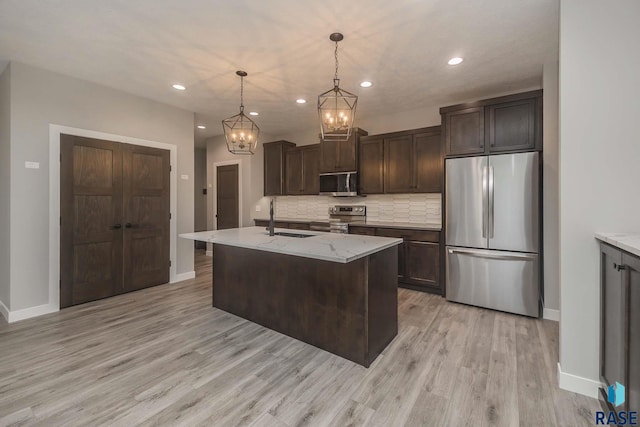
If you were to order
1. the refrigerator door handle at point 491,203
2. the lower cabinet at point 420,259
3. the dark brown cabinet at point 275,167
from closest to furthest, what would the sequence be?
the refrigerator door handle at point 491,203, the lower cabinet at point 420,259, the dark brown cabinet at point 275,167

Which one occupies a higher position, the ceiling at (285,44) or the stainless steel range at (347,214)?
the ceiling at (285,44)

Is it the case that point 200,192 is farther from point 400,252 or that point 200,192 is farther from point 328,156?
point 400,252

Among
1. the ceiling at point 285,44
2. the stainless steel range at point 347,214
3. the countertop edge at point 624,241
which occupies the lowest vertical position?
the countertop edge at point 624,241

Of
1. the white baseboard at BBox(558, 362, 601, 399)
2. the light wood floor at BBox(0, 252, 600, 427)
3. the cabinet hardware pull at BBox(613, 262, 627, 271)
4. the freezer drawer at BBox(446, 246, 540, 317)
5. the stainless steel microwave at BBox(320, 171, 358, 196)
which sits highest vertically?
the stainless steel microwave at BBox(320, 171, 358, 196)

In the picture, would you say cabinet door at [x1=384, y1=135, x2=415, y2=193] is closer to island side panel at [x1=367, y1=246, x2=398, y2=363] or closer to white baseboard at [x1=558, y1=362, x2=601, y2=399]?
A: island side panel at [x1=367, y1=246, x2=398, y2=363]

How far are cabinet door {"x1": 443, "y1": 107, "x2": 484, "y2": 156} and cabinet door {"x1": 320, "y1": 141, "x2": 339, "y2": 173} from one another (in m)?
1.89

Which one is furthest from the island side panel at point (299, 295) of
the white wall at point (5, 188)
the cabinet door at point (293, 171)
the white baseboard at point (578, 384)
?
the cabinet door at point (293, 171)

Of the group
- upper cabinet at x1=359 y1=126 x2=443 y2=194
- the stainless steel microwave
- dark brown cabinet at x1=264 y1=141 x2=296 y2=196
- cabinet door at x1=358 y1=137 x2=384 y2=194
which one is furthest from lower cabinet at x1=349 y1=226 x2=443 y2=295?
dark brown cabinet at x1=264 y1=141 x2=296 y2=196

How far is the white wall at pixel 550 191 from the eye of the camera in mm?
3080

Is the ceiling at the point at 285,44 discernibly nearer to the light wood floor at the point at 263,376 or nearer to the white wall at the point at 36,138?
the white wall at the point at 36,138

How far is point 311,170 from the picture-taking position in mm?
5523

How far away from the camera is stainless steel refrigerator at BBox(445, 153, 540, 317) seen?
125 inches

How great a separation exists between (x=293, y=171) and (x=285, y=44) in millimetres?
3161

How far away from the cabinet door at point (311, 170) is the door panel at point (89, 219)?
2986 mm
